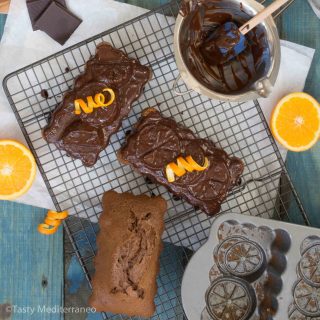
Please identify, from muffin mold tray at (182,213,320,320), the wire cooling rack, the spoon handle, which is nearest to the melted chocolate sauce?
the spoon handle

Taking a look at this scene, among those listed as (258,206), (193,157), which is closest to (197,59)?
(193,157)

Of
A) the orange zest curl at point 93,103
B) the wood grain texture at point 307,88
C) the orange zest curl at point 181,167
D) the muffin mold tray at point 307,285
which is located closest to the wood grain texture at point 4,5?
the orange zest curl at point 93,103

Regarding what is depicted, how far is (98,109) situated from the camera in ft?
9.09

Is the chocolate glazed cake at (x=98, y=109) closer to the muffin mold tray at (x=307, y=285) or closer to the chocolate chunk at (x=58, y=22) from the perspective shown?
the chocolate chunk at (x=58, y=22)

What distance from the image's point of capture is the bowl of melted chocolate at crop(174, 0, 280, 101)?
257 cm

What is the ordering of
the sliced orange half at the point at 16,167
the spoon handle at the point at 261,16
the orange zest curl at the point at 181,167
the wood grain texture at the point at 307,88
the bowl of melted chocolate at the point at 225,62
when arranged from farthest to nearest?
the wood grain texture at the point at 307,88 < the sliced orange half at the point at 16,167 < the orange zest curl at the point at 181,167 < the bowl of melted chocolate at the point at 225,62 < the spoon handle at the point at 261,16

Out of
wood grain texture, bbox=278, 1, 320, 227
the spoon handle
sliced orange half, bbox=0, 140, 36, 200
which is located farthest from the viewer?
wood grain texture, bbox=278, 1, 320, 227

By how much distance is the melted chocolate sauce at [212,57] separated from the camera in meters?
2.61

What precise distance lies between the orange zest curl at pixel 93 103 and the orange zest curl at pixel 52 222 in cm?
55

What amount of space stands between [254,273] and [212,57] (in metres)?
1.11

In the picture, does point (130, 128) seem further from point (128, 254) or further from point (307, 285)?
point (307, 285)

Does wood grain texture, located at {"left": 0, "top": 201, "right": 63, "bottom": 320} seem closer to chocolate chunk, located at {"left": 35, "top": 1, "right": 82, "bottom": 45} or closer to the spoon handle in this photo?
chocolate chunk, located at {"left": 35, "top": 1, "right": 82, "bottom": 45}

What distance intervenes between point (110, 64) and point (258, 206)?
1.09 meters

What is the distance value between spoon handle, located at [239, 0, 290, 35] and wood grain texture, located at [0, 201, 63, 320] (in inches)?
57.4
